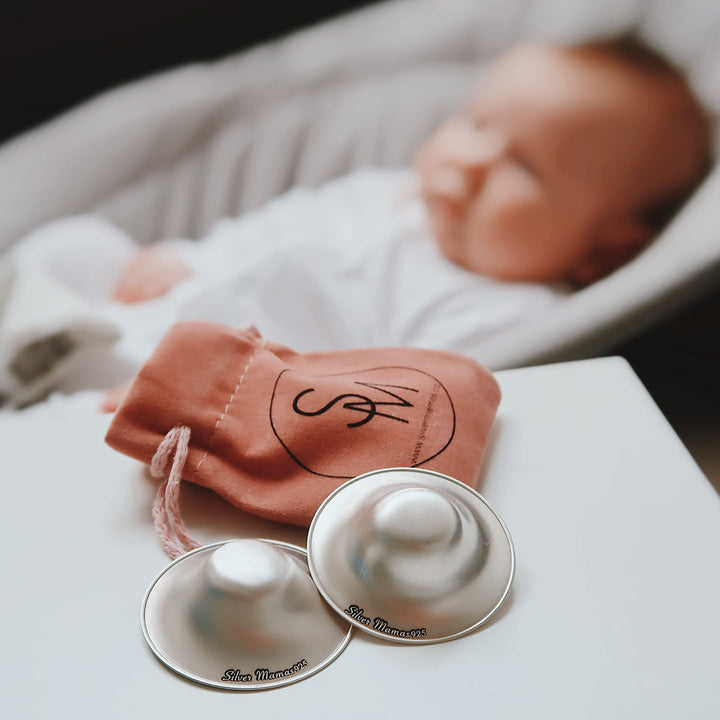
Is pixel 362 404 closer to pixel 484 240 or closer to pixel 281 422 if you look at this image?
pixel 281 422

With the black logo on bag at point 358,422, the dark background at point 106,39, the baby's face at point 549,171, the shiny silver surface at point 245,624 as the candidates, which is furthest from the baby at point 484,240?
the shiny silver surface at point 245,624

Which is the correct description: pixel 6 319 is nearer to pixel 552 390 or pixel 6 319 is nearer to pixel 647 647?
pixel 552 390

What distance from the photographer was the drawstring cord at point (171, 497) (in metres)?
0.40

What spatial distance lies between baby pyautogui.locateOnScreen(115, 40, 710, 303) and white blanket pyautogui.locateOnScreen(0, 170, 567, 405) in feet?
0.14

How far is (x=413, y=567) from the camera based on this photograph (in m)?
0.35

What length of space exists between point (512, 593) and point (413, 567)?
62 mm

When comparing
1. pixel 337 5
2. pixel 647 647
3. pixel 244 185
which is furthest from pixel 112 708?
pixel 337 5

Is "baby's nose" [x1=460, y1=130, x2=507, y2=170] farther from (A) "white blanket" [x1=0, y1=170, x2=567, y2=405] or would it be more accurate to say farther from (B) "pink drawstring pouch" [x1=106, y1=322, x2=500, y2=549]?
(B) "pink drawstring pouch" [x1=106, y1=322, x2=500, y2=549]

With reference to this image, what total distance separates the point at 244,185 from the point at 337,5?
278 millimetres

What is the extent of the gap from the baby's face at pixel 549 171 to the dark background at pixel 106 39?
29 centimetres

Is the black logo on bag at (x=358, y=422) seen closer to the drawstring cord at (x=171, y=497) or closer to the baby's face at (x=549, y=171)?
the drawstring cord at (x=171, y=497)

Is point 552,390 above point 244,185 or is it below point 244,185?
above

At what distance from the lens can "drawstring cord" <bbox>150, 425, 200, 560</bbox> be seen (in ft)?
1.31

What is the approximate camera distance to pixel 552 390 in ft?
1.67
